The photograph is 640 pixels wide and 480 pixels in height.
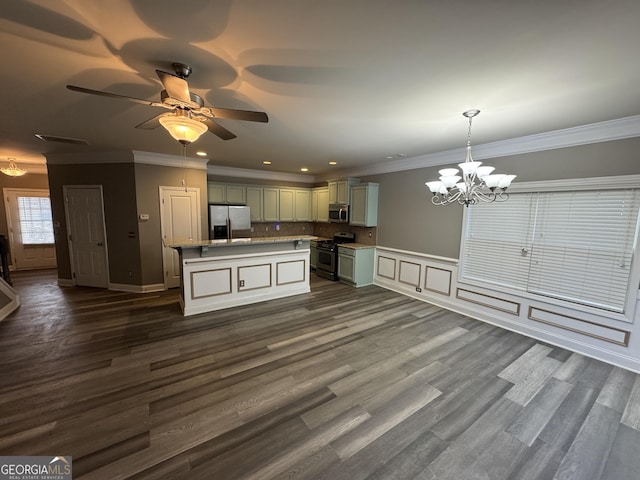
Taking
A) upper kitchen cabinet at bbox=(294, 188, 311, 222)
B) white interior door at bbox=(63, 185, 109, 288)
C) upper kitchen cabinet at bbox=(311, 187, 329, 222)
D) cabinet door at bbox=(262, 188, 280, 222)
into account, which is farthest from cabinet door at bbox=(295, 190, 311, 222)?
white interior door at bbox=(63, 185, 109, 288)

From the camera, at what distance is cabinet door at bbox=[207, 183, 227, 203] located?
5.87 meters

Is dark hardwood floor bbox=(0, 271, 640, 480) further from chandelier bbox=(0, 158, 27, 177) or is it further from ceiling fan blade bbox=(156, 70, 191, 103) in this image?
chandelier bbox=(0, 158, 27, 177)

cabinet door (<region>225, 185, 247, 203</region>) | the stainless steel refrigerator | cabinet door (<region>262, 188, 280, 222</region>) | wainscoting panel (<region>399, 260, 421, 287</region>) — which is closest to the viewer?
wainscoting panel (<region>399, 260, 421, 287</region>)

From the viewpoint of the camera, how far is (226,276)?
165 inches

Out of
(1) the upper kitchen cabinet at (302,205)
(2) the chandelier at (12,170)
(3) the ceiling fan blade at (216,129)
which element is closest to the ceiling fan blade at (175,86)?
(3) the ceiling fan blade at (216,129)

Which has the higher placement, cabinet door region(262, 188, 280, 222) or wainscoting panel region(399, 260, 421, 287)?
cabinet door region(262, 188, 280, 222)

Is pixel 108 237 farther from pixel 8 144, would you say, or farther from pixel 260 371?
pixel 260 371

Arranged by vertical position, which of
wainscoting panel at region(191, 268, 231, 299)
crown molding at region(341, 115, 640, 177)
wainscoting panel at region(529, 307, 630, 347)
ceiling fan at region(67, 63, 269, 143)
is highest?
crown molding at region(341, 115, 640, 177)

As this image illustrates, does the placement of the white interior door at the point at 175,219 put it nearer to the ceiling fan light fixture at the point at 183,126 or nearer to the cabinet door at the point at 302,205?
the cabinet door at the point at 302,205

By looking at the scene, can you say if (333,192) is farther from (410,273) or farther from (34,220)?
(34,220)

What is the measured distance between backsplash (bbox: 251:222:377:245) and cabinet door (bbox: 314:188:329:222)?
14.6 inches

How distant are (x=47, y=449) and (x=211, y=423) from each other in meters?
1.03

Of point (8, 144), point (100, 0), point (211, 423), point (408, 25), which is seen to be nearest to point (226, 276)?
point (211, 423)

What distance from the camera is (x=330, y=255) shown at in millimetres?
6164
